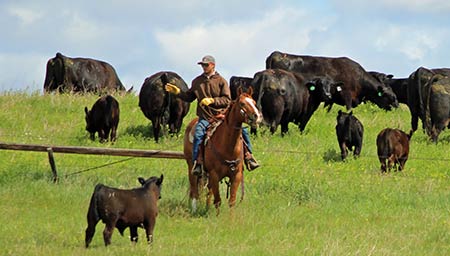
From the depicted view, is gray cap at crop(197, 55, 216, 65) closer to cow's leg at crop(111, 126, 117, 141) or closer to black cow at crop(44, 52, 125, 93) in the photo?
cow's leg at crop(111, 126, 117, 141)

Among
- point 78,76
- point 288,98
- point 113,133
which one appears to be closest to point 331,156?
point 288,98

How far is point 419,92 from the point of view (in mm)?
24500

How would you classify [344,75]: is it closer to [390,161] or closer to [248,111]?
[390,161]

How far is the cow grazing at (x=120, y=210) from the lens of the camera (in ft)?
36.6

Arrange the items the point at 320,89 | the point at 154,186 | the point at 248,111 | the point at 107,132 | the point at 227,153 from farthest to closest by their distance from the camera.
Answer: the point at 320,89 → the point at 107,132 → the point at 227,153 → the point at 248,111 → the point at 154,186

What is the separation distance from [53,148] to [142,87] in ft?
22.6

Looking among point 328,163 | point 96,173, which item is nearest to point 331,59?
point 328,163

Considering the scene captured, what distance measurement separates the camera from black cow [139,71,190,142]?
23.1m

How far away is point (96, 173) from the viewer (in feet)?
60.2

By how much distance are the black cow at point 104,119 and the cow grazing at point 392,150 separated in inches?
249

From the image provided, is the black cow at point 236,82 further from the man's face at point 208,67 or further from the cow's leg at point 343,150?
the man's face at point 208,67

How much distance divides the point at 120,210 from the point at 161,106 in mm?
12076

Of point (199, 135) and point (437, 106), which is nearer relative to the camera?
point (199, 135)

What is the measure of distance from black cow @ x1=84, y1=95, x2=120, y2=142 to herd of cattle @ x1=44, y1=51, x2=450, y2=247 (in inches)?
0.9
